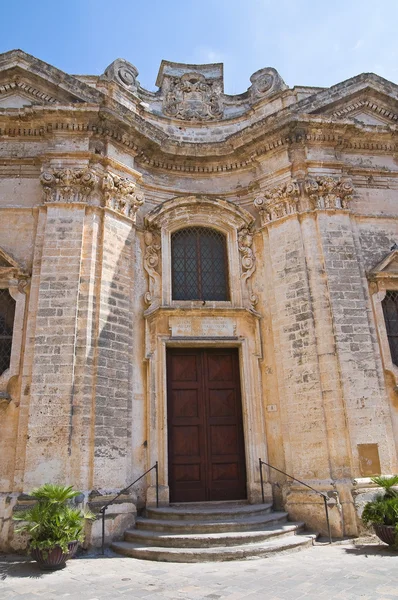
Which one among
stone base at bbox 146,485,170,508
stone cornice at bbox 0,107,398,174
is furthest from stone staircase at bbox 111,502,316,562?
stone cornice at bbox 0,107,398,174

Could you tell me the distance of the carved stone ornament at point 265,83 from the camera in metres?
12.3

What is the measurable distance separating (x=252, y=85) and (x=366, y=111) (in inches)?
126

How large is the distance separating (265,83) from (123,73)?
12.6 ft

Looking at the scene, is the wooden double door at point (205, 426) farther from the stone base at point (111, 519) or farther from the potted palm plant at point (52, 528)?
the potted palm plant at point (52, 528)

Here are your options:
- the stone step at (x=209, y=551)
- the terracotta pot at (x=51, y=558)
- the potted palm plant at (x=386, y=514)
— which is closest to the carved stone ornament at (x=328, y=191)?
the potted palm plant at (x=386, y=514)

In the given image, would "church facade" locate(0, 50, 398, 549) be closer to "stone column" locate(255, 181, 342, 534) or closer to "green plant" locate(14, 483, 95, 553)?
"stone column" locate(255, 181, 342, 534)

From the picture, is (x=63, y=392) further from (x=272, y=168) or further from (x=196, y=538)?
(x=272, y=168)

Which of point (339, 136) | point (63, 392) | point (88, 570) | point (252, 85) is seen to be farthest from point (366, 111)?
point (88, 570)

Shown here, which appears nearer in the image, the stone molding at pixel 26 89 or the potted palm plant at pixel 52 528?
the potted palm plant at pixel 52 528

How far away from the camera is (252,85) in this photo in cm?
1275

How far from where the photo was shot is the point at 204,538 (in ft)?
22.1

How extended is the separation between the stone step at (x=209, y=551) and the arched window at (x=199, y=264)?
204 inches

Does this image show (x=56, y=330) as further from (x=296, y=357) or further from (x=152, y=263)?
(x=296, y=357)

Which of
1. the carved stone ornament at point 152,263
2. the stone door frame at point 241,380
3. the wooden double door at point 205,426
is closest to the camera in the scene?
the stone door frame at point 241,380
